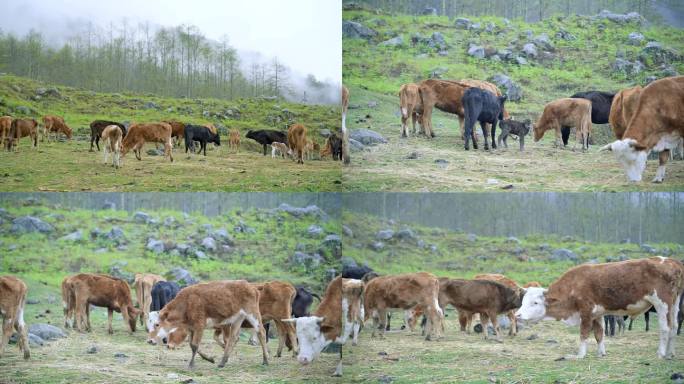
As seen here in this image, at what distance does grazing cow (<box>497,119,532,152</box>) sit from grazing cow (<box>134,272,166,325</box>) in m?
3.64

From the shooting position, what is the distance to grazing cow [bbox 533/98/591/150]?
412 inches

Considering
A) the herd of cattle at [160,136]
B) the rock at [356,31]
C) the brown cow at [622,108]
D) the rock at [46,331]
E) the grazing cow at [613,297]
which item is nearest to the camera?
the grazing cow at [613,297]

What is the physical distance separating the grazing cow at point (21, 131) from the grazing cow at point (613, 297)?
4986 millimetres

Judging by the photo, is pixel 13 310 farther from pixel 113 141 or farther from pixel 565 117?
pixel 565 117

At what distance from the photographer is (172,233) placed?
35.4 feet

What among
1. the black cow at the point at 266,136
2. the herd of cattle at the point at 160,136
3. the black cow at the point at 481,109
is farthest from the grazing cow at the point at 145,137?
the black cow at the point at 481,109

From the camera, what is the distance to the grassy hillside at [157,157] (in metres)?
10.5

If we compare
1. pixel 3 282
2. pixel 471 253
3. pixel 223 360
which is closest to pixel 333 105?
pixel 471 253

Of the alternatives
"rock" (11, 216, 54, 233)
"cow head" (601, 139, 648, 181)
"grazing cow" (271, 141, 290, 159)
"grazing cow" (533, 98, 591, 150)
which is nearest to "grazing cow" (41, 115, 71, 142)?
"rock" (11, 216, 54, 233)

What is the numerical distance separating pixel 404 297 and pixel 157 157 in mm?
2813

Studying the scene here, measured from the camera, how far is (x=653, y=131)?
10.0m

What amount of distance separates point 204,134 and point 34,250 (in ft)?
6.62

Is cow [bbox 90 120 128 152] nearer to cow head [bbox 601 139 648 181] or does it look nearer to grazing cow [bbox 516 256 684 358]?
grazing cow [bbox 516 256 684 358]

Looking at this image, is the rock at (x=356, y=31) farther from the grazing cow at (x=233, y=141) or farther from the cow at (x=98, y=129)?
the cow at (x=98, y=129)
